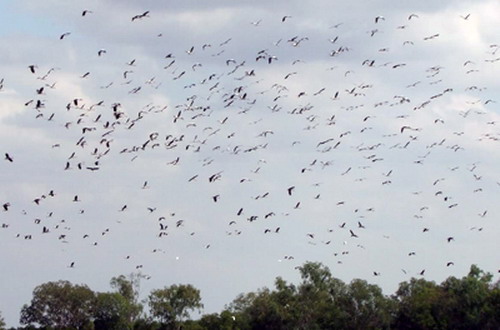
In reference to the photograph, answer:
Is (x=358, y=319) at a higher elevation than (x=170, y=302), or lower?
lower

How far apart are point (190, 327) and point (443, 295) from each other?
3706 centimetres

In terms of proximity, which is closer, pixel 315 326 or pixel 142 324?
pixel 315 326

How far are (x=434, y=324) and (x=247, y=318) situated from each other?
26.9 meters

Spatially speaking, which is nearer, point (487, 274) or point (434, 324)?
point (434, 324)

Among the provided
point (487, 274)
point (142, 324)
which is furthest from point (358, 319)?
point (142, 324)

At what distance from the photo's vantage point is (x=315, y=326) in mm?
184000

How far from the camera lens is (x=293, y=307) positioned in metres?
185

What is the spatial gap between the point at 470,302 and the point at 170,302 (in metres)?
45.0

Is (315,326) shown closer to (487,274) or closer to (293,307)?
(293,307)

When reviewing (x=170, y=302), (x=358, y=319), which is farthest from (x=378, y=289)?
(x=170, y=302)

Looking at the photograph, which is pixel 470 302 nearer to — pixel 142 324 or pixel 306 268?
pixel 306 268

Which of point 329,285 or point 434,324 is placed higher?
point 329,285

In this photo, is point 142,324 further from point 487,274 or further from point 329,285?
point 487,274

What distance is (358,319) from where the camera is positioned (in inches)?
7313
